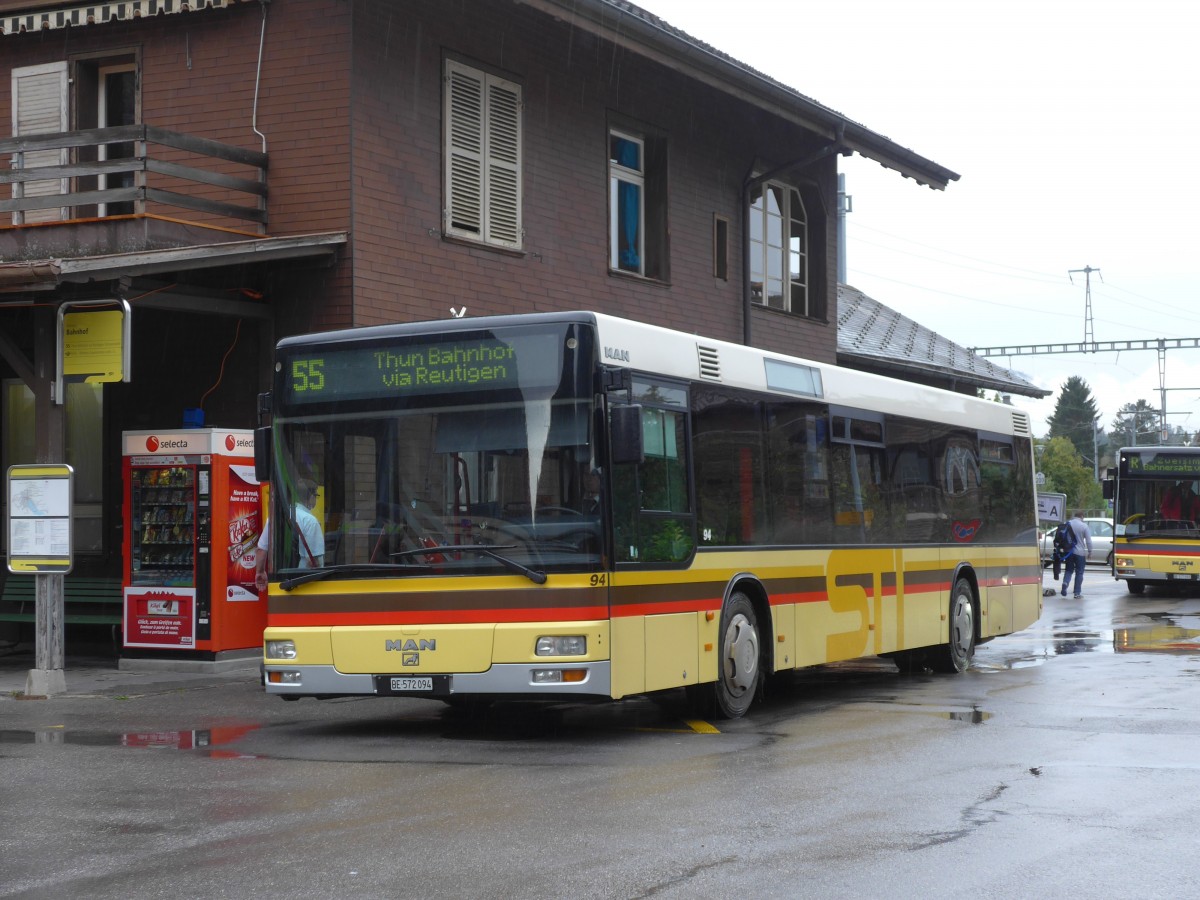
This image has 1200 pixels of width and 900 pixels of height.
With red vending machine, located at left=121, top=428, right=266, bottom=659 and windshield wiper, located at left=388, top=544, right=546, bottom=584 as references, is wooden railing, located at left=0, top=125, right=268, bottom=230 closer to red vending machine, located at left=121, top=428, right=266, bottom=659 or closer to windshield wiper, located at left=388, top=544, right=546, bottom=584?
red vending machine, located at left=121, top=428, right=266, bottom=659

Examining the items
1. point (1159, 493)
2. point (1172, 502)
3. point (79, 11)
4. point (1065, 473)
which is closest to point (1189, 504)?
point (1172, 502)

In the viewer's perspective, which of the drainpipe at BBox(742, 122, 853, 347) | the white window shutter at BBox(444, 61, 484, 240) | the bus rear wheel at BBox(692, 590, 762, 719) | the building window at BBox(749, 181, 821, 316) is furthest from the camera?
the building window at BBox(749, 181, 821, 316)

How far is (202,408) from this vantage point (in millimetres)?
17797

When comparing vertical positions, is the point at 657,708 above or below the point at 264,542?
below

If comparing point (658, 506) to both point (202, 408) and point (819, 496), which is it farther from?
point (202, 408)

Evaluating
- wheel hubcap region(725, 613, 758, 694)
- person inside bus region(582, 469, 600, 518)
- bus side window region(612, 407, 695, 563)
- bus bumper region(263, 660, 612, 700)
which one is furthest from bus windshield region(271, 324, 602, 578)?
wheel hubcap region(725, 613, 758, 694)

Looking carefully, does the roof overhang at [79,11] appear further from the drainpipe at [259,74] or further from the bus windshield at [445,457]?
the bus windshield at [445,457]

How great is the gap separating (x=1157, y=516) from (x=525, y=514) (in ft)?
88.2

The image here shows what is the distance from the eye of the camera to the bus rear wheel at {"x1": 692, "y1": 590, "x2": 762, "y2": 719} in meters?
12.3

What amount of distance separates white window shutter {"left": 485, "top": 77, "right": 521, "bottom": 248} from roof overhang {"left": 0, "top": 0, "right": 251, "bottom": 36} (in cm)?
313

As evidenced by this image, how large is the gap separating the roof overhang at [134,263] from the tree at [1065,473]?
104851 mm

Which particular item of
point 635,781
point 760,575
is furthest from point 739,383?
point 635,781

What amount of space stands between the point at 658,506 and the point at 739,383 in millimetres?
1788

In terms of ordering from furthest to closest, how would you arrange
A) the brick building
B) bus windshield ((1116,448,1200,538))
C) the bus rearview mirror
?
bus windshield ((1116,448,1200,538))
the brick building
the bus rearview mirror
